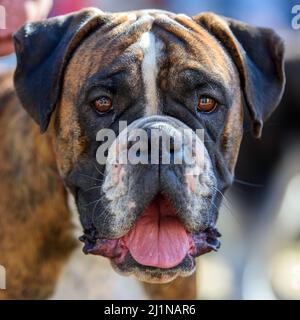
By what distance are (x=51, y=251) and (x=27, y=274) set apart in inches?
5.4

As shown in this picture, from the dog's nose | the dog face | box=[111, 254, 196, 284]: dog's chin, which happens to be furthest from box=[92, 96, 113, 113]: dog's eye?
box=[111, 254, 196, 284]: dog's chin

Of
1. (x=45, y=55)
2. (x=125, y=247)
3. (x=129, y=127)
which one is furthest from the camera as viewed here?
(x=45, y=55)

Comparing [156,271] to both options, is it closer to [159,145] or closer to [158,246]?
[158,246]

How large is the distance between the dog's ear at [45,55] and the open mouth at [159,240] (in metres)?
0.52

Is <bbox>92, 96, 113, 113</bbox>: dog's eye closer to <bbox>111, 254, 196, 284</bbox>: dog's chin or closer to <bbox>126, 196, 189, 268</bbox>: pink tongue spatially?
<bbox>126, 196, 189, 268</bbox>: pink tongue

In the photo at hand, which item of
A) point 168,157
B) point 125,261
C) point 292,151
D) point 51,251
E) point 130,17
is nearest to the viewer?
point 168,157

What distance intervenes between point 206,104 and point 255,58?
0.40 metres

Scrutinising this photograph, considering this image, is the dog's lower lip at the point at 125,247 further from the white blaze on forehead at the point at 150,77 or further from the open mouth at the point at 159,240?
the white blaze on forehead at the point at 150,77

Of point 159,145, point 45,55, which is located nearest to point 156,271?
point 159,145

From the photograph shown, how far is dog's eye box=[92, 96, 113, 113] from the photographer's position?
293 cm

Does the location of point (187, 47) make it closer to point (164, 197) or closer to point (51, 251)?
point (164, 197)

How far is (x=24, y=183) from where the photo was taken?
327 cm

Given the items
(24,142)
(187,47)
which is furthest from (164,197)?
(24,142)

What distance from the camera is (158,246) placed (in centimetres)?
286
